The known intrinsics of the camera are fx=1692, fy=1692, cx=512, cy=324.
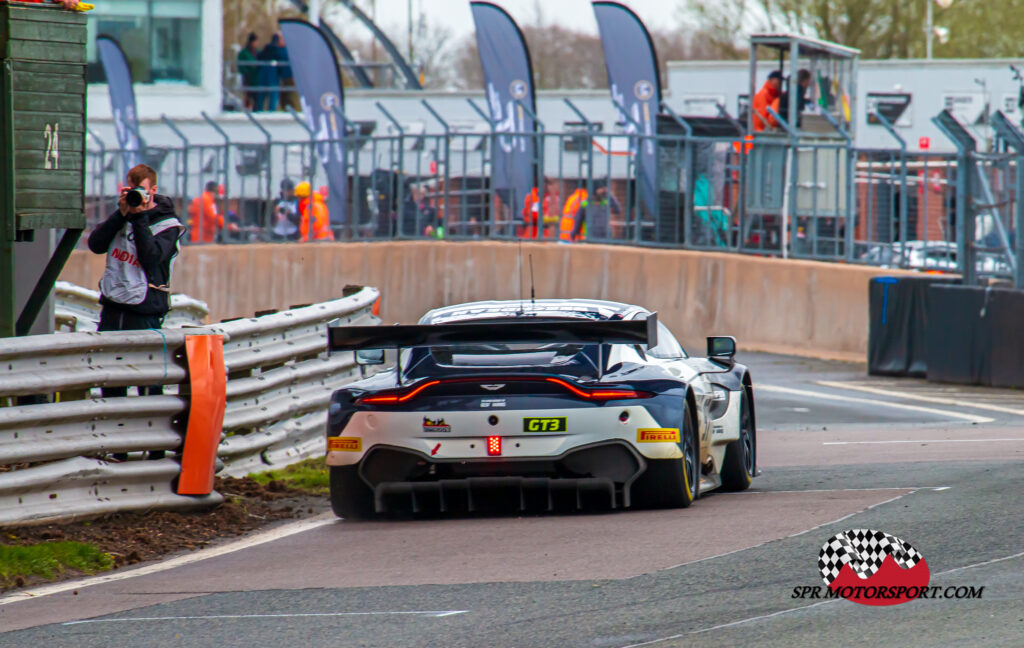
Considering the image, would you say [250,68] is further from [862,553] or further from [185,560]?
[862,553]

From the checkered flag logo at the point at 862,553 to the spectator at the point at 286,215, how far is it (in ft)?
68.6

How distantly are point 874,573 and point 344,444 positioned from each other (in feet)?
10.3

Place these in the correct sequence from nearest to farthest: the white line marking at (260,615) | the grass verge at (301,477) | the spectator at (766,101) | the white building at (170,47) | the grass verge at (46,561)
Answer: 1. the white line marking at (260,615)
2. the grass verge at (46,561)
3. the grass verge at (301,477)
4. the spectator at (766,101)
5. the white building at (170,47)

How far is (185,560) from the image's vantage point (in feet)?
26.7

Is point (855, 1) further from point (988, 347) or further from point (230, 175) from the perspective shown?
point (988, 347)

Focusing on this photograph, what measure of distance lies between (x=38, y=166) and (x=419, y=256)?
51.8 feet

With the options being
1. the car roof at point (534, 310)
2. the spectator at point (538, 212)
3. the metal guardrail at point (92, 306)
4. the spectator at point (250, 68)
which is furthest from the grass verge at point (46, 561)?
the spectator at point (250, 68)

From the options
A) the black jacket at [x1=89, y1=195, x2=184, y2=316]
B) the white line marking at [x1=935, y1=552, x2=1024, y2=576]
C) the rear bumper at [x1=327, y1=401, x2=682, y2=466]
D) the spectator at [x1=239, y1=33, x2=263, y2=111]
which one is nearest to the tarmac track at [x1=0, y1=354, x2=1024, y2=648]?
the white line marking at [x1=935, y1=552, x2=1024, y2=576]

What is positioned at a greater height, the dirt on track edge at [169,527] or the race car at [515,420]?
the race car at [515,420]

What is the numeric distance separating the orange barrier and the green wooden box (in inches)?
42.4

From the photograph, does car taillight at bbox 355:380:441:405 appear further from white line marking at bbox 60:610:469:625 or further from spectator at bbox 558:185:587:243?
spectator at bbox 558:185:587:243

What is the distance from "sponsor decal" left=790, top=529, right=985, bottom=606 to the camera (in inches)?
247

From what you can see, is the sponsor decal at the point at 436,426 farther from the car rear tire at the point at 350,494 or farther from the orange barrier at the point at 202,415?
the orange barrier at the point at 202,415

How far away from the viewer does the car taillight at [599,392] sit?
8.59 metres
